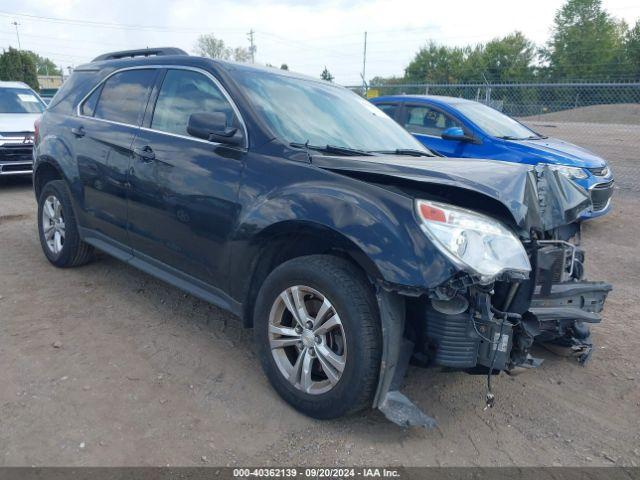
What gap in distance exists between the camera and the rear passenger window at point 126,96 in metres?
3.92

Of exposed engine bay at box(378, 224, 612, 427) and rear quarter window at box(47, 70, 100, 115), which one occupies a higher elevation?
rear quarter window at box(47, 70, 100, 115)

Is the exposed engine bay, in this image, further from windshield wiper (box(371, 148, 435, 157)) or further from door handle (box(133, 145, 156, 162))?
door handle (box(133, 145, 156, 162))

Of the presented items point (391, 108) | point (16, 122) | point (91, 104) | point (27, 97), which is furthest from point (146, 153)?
point (27, 97)

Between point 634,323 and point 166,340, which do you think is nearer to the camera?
point 166,340

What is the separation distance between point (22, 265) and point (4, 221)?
84.7 inches

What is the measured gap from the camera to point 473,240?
238 cm

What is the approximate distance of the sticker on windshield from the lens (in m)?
10.2

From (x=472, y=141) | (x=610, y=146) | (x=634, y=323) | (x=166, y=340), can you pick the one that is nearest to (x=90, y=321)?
(x=166, y=340)

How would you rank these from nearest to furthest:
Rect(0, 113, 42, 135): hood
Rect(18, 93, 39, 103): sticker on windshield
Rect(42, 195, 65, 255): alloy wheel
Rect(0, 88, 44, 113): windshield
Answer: Rect(42, 195, 65, 255): alloy wheel, Rect(0, 113, 42, 135): hood, Rect(0, 88, 44, 113): windshield, Rect(18, 93, 39, 103): sticker on windshield

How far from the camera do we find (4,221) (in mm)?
6703

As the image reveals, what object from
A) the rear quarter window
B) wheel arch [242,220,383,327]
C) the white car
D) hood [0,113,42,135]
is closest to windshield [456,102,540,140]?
the rear quarter window

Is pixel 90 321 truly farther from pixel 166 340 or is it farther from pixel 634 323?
pixel 634 323

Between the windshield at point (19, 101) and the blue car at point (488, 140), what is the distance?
22.6 ft

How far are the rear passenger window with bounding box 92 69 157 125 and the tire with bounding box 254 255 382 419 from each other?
1958 mm
